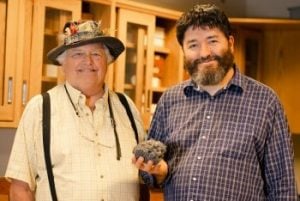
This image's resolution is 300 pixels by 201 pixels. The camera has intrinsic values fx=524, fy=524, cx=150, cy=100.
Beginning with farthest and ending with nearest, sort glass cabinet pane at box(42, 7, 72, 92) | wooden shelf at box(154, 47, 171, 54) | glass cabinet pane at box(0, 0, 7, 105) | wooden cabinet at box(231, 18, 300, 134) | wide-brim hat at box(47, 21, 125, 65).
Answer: wooden cabinet at box(231, 18, 300, 134)
wooden shelf at box(154, 47, 171, 54)
glass cabinet pane at box(42, 7, 72, 92)
glass cabinet pane at box(0, 0, 7, 105)
wide-brim hat at box(47, 21, 125, 65)

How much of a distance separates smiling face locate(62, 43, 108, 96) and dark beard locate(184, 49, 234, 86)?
34 cm

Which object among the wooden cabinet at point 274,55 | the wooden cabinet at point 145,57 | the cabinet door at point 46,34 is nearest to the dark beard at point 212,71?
the cabinet door at point 46,34

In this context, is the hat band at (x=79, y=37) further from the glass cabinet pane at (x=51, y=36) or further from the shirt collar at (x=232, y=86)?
the glass cabinet pane at (x=51, y=36)

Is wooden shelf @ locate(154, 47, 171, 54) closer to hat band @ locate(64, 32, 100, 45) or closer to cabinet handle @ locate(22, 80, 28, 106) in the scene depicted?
cabinet handle @ locate(22, 80, 28, 106)

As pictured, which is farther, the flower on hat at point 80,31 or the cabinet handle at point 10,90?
the cabinet handle at point 10,90

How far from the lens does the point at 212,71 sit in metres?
1.66

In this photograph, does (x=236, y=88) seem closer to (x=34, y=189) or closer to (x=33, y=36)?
(x=34, y=189)

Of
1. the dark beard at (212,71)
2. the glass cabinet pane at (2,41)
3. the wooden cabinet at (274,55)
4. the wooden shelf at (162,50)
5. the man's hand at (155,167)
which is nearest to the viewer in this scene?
the man's hand at (155,167)

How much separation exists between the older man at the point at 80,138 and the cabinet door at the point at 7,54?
57 centimetres

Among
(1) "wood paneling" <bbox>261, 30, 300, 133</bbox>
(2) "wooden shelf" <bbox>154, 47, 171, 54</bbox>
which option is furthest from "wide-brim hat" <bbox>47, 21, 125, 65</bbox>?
(1) "wood paneling" <bbox>261, 30, 300, 133</bbox>

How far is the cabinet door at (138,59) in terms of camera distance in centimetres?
288

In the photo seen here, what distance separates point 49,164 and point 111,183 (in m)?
0.21

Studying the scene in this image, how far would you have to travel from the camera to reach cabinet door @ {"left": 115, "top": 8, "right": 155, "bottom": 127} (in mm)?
2875

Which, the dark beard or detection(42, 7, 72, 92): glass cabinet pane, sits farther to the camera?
detection(42, 7, 72, 92): glass cabinet pane
